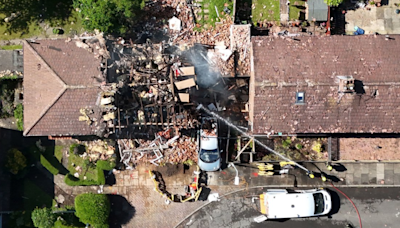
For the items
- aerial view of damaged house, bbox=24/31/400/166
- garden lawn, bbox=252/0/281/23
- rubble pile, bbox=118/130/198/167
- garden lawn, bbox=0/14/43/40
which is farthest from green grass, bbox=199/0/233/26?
garden lawn, bbox=0/14/43/40

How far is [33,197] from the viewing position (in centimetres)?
2133

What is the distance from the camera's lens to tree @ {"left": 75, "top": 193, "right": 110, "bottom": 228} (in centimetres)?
1995

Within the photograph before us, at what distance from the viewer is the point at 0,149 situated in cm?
2073

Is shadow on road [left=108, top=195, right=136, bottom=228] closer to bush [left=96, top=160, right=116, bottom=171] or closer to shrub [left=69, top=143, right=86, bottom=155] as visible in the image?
bush [left=96, top=160, right=116, bottom=171]

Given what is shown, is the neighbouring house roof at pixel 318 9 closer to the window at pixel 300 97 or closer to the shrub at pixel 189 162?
the window at pixel 300 97

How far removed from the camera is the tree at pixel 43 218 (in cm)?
2003

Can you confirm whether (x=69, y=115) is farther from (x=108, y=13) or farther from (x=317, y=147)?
(x=317, y=147)

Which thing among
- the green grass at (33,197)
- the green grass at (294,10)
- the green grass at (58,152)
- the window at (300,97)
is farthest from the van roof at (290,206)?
the green grass at (33,197)

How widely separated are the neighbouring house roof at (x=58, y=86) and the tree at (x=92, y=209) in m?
4.79

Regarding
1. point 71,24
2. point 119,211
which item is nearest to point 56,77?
point 71,24

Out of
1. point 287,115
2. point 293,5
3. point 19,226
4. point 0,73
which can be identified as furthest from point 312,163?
point 0,73

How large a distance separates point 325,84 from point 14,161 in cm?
1852

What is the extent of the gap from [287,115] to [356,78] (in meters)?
3.81

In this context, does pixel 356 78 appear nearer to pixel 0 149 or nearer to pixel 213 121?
pixel 213 121
